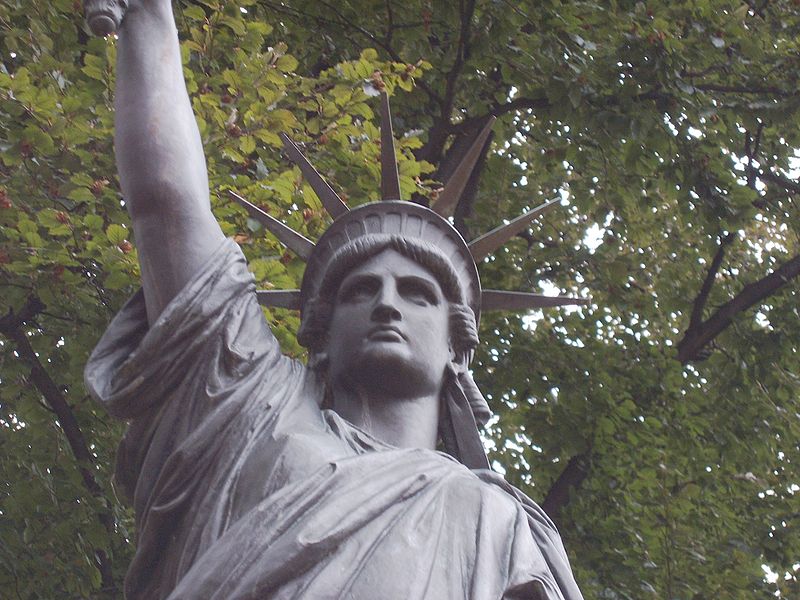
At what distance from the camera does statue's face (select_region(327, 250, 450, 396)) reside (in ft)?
13.4

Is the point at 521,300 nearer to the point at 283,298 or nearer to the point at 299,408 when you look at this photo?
the point at 283,298

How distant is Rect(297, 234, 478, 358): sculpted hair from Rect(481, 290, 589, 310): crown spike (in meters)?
0.31

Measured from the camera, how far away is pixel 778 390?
1074cm

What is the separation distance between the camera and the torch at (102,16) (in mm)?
3943

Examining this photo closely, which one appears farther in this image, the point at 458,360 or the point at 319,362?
the point at 458,360

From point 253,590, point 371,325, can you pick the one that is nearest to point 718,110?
point 371,325

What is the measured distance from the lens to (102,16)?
3.94 metres

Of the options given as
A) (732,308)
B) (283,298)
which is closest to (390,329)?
(283,298)

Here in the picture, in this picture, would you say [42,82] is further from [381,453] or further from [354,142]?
[381,453]

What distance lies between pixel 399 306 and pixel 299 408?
0.46 m

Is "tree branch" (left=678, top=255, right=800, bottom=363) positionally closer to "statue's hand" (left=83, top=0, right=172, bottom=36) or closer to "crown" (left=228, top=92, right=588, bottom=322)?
"crown" (left=228, top=92, right=588, bottom=322)

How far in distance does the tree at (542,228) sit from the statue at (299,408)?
2.35m

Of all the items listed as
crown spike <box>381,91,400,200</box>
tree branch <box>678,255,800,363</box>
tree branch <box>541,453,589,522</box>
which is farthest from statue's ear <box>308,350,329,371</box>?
tree branch <box>678,255,800,363</box>

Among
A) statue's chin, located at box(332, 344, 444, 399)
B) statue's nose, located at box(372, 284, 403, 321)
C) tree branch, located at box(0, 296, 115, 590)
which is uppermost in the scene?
tree branch, located at box(0, 296, 115, 590)
